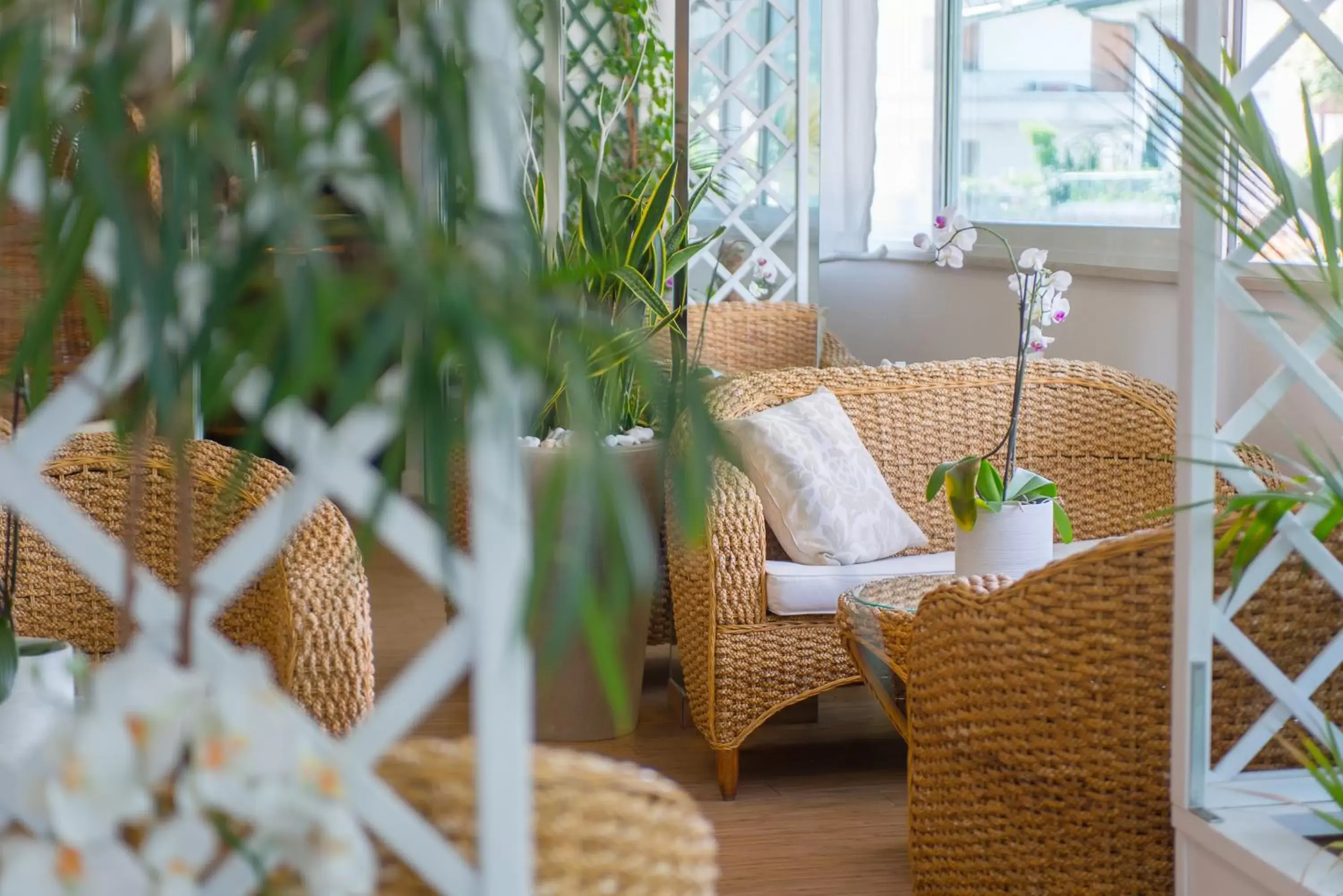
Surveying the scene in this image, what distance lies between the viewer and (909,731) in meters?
2.24

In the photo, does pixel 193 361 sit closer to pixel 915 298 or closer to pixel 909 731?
pixel 909 731

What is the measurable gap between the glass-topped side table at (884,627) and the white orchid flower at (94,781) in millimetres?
1601

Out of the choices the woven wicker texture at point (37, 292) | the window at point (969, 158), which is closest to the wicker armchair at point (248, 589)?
the woven wicker texture at point (37, 292)

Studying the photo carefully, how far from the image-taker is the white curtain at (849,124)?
5527mm

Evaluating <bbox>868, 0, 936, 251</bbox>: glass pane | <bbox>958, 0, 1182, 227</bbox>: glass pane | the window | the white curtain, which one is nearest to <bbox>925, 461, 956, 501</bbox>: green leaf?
<bbox>958, 0, 1182, 227</bbox>: glass pane

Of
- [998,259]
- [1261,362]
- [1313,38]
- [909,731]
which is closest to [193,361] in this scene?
[1313,38]

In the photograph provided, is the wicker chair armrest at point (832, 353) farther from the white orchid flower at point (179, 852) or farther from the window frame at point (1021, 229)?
the white orchid flower at point (179, 852)

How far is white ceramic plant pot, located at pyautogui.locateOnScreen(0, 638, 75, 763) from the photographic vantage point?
1.43 metres

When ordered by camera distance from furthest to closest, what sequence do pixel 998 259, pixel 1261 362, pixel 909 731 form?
pixel 998 259
pixel 1261 362
pixel 909 731

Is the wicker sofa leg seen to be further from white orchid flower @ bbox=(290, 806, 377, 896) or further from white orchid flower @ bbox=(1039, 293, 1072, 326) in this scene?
white orchid flower @ bbox=(290, 806, 377, 896)

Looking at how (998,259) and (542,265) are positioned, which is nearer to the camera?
(542,265)

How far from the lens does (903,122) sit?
5387 millimetres

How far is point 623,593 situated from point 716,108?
14.4 ft

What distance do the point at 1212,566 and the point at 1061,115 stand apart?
297cm
